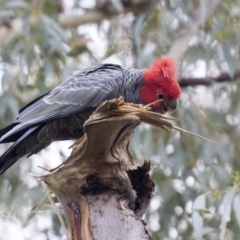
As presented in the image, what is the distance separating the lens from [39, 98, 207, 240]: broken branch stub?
2.12 meters

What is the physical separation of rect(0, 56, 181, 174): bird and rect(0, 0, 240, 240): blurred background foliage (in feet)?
2.39

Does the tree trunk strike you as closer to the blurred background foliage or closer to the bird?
the bird

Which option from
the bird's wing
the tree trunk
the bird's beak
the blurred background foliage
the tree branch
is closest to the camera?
the tree trunk

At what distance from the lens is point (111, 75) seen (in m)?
2.96

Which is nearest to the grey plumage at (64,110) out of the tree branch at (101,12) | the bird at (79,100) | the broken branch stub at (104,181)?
the bird at (79,100)

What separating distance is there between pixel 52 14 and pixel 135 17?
75 centimetres

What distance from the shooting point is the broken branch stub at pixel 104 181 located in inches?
83.3

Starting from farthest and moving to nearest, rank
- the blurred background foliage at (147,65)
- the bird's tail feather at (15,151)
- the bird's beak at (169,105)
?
the blurred background foliage at (147,65), the bird's beak at (169,105), the bird's tail feather at (15,151)

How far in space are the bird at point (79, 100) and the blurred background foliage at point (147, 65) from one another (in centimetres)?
73

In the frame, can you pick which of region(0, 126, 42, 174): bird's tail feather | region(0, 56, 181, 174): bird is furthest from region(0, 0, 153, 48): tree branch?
region(0, 126, 42, 174): bird's tail feather

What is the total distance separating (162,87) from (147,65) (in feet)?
3.35

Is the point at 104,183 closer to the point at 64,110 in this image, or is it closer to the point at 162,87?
the point at 64,110

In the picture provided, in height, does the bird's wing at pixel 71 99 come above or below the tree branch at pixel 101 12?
above

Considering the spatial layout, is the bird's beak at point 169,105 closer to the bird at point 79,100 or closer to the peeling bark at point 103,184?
the bird at point 79,100
